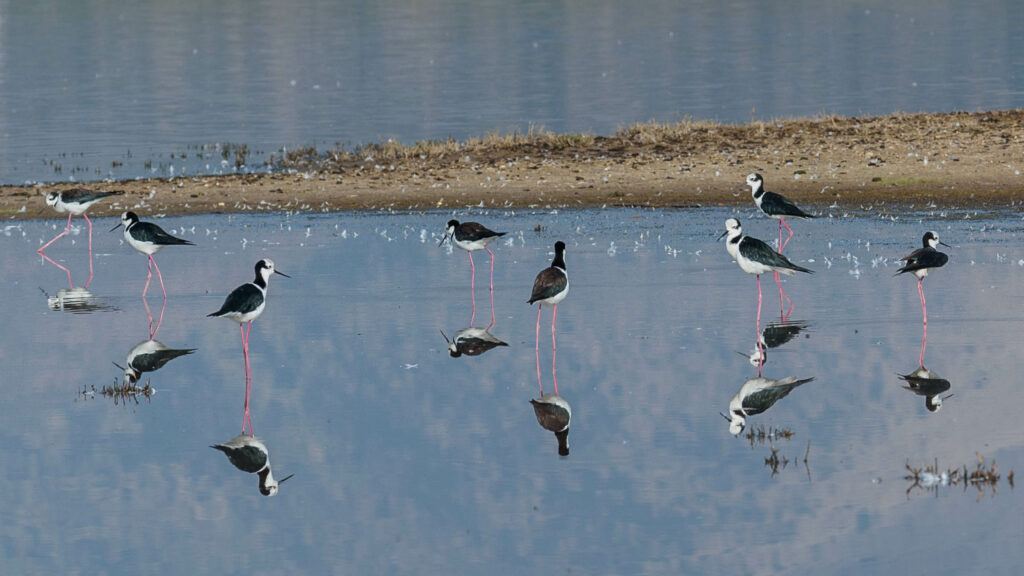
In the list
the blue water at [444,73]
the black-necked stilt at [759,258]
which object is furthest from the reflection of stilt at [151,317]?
the blue water at [444,73]

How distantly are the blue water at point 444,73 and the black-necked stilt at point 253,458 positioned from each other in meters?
25.0

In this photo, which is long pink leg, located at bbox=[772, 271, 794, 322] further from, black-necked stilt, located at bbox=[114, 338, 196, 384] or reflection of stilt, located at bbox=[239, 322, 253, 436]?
black-necked stilt, located at bbox=[114, 338, 196, 384]

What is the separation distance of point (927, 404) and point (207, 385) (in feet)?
19.4

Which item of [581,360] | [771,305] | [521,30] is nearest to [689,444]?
[581,360]

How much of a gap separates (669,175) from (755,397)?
17.1 metres

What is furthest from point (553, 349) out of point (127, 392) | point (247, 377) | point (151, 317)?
point (151, 317)

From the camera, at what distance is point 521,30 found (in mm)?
97500

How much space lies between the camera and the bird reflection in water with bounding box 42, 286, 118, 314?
651 inches

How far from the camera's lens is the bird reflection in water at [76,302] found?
16.5 m

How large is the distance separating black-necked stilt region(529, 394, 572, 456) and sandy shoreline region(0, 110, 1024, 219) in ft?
47.1

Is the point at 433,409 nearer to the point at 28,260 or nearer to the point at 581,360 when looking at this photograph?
the point at 581,360

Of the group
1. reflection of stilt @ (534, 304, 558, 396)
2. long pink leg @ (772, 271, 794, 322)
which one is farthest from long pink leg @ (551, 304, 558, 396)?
long pink leg @ (772, 271, 794, 322)

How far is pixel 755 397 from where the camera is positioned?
454 inches

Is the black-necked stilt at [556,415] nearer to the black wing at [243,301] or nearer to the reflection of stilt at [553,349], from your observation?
the reflection of stilt at [553,349]
